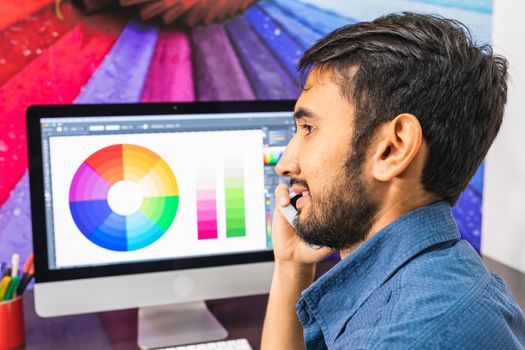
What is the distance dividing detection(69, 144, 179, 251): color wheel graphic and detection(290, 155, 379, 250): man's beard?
40cm

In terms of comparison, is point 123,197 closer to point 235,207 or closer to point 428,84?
point 235,207

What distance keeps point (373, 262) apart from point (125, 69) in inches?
36.7

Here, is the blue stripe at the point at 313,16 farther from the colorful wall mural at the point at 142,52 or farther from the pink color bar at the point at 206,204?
the pink color bar at the point at 206,204

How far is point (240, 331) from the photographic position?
1.18m

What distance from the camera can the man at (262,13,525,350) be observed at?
748 mm

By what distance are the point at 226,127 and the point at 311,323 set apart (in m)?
0.51

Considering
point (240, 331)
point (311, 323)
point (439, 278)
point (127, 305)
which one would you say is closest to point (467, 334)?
point (439, 278)

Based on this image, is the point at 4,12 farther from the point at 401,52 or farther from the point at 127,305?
the point at 401,52

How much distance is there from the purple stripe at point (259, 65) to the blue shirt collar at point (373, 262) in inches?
33.6

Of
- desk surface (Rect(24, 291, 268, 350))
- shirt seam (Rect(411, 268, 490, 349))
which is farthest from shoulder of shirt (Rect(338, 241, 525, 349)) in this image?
desk surface (Rect(24, 291, 268, 350))

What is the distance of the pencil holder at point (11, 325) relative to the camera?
1076mm

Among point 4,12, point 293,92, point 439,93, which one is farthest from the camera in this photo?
point 293,92

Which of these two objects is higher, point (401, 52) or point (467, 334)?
point (401, 52)

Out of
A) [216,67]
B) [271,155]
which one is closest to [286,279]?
[271,155]
